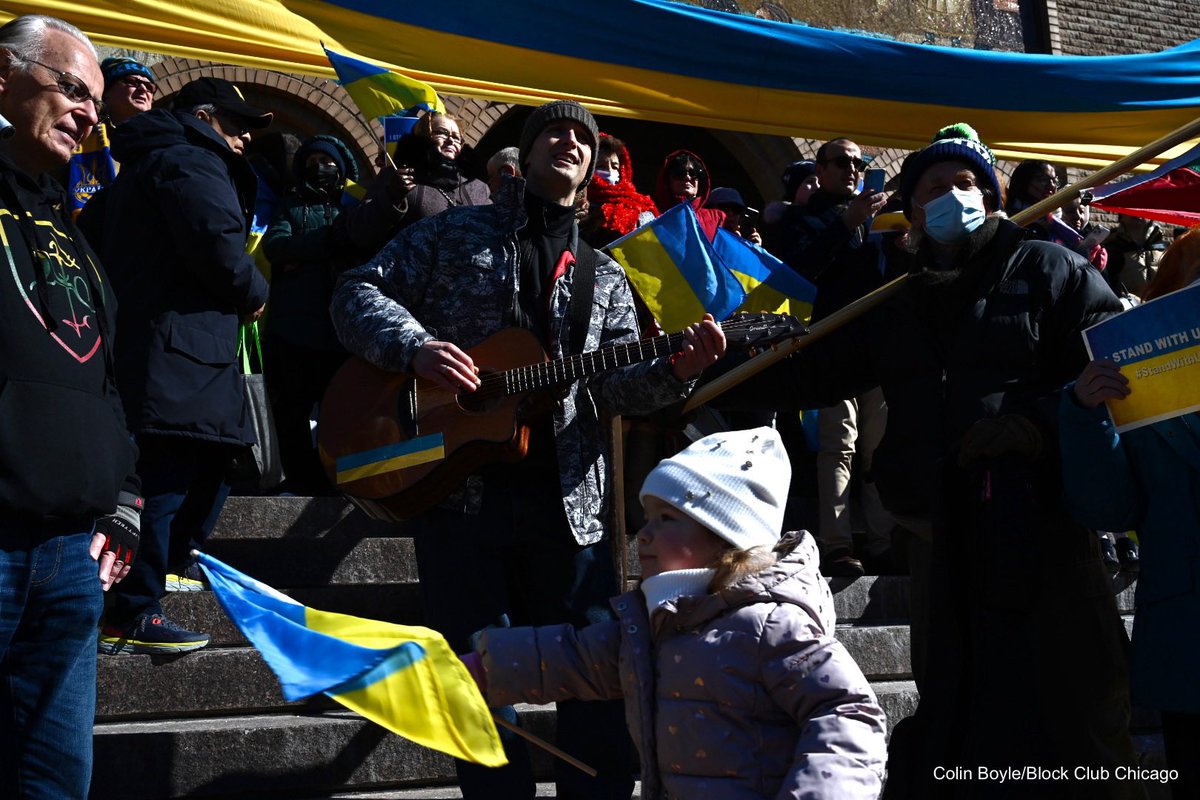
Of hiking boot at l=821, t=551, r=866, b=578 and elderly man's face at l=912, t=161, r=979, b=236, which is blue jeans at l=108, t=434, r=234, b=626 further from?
hiking boot at l=821, t=551, r=866, b=578

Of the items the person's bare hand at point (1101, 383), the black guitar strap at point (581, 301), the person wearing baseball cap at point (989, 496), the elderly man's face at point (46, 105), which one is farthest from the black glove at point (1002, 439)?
the elderly man's face at point (46, 105)

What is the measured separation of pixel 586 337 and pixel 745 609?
4.79 feet

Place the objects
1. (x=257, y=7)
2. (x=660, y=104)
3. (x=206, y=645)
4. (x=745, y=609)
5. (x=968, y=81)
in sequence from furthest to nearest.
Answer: (x=968, y=81), (x=660, y=104), (x=257, y=7), (x=206, y=645), (x=745, y=609)

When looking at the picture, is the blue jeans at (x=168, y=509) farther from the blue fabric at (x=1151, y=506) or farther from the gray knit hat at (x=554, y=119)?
the blue fabric at (x=1151, y=506)

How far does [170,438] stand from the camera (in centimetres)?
457

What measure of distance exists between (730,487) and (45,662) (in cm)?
151

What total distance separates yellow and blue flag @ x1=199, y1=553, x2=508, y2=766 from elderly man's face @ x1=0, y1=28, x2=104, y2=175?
1351 mm

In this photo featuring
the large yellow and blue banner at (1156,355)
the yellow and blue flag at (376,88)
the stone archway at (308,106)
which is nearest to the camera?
the large yellow and blue banner at (1156,355)

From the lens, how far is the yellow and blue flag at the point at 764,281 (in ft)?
19.5

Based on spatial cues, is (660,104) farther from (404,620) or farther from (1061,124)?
(404,620)

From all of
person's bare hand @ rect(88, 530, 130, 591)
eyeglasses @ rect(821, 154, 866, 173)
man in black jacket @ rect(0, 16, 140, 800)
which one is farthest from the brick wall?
person's bare hand @ rect(88, 530, 130, 591)

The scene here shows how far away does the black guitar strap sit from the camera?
14.0 ft

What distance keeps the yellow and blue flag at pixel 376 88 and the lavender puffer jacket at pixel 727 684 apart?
407 cm

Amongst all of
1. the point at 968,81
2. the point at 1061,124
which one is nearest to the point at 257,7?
the point at 968,81
